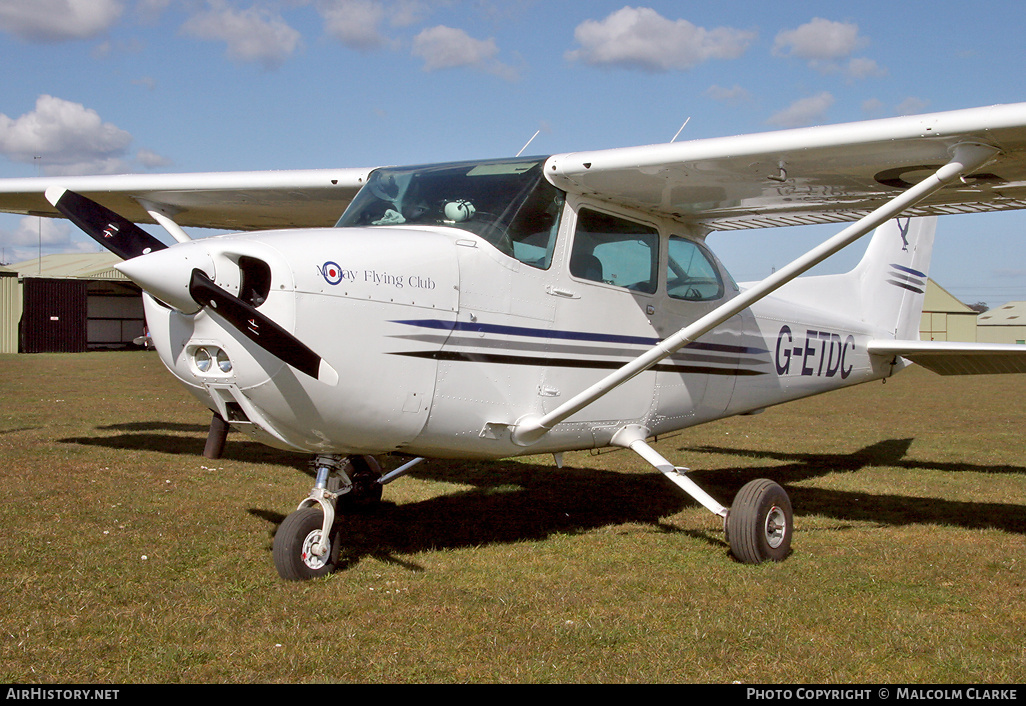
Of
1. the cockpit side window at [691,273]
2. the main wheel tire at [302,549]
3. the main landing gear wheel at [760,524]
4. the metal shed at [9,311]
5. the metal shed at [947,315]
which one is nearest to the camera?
the main wheel tire at [302,549]

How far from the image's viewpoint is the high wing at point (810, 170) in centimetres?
494

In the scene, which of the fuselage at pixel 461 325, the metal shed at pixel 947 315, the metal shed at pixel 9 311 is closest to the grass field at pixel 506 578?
the fuselage at pixel 461 325

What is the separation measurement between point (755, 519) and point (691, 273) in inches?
86.0

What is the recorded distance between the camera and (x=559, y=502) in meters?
7.78

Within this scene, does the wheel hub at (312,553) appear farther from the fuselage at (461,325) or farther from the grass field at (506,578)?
the fuselage at (461,325)

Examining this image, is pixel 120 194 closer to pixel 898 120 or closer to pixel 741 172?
pixel 741 172

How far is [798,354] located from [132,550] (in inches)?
232

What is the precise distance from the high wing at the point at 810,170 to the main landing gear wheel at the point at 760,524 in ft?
6.91

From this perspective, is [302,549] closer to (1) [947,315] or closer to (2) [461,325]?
(2) [461,325]

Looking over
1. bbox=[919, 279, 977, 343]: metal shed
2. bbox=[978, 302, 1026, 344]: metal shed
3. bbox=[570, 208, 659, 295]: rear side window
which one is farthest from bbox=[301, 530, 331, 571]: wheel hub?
bbox=[978, 302, 1026, 344]: metal shed

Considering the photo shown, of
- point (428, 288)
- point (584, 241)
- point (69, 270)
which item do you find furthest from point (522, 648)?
point (69, 270)

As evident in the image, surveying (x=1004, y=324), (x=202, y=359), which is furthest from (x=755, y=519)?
(x=1004, y=324)

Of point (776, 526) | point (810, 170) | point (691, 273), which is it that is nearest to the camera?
point (810, 170)

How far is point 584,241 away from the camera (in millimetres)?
5977
